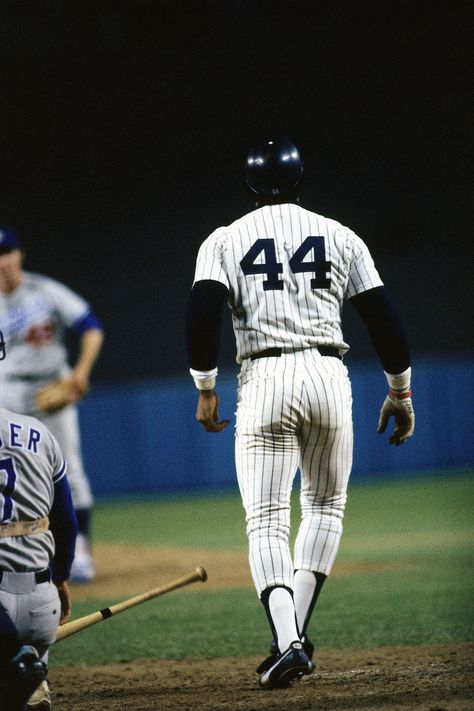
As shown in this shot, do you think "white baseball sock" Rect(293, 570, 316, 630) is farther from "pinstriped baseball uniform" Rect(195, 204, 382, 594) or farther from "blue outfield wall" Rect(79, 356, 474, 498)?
"blue outfield wall" Rect(79, 356, 474, 498)

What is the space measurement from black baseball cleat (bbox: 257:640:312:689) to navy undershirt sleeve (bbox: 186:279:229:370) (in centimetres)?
90

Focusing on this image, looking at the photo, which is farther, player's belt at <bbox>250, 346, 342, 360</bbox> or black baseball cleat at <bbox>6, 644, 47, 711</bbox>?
player's belt at <bbox>250, 346, 342, 360</bbox>

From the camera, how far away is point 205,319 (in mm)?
3486

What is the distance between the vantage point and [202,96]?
15273mm

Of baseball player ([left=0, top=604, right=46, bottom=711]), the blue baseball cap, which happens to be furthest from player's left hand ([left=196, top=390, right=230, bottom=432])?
the blue baseball cap

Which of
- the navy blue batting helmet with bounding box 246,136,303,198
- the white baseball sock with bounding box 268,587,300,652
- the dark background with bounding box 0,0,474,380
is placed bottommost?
the white baseball sock with bounding box 268,587,300,652

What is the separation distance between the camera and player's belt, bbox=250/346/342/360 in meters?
3.53

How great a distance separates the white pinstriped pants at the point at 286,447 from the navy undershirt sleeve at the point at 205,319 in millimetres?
160

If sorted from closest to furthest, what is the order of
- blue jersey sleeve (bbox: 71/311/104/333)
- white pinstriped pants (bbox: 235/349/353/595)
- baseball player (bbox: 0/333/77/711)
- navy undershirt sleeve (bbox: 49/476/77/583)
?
baseball player (bbox: 0/333/77/711)
navy undershirt sleeve (bbox: 49/476/77/583)
white pinstriped pants (bbox: 235/349/353/595)
blue jersey sleeve (bbox: 71/311/104/333)

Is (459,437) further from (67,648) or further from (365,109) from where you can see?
(67,648)

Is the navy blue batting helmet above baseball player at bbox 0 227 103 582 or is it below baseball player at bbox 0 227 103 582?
above

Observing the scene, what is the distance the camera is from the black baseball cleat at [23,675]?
107 inches

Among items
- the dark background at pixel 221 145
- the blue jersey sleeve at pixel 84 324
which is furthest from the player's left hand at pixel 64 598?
the dark background at pixel 221 145

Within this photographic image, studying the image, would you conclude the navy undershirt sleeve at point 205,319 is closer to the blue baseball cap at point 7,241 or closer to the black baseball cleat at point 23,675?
the black baseball cleat at point 23,675
